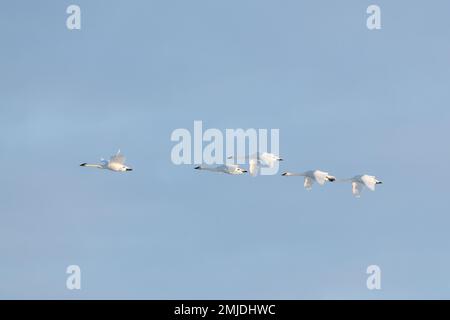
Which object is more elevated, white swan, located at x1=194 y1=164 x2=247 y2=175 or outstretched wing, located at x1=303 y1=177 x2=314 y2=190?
white swan, located at x1=194 y1=164 x2=247 y2=175

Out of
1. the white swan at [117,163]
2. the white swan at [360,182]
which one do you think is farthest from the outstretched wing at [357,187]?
the white swan at [117,163]

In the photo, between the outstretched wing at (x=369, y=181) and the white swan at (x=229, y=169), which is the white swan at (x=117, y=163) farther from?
the outstretched wing at (x=369, y=181)

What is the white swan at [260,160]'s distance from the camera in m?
158

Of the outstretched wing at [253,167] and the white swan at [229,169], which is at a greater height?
the white swan at [229,169]

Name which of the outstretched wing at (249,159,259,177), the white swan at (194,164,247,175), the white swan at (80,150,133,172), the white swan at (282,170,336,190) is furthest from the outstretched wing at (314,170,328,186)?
the white swan at (80,150,133,172)

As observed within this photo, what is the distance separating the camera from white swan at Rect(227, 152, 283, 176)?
158337 mm

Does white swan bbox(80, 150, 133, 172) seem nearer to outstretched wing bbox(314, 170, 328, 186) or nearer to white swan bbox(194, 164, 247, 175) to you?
white swan bbox(194, 164, 247, 175)

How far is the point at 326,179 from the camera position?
159 meters

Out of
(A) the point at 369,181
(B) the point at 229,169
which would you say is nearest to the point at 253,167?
(B) the point at 229,169

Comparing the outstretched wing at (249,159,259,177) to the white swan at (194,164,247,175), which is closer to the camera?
the outstretched wing at (249,159,259,177)

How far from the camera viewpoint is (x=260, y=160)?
15925 cm

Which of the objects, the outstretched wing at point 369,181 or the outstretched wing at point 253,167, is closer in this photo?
the outstretched wing at point 253,167

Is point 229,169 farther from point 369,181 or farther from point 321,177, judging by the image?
point 369,181
